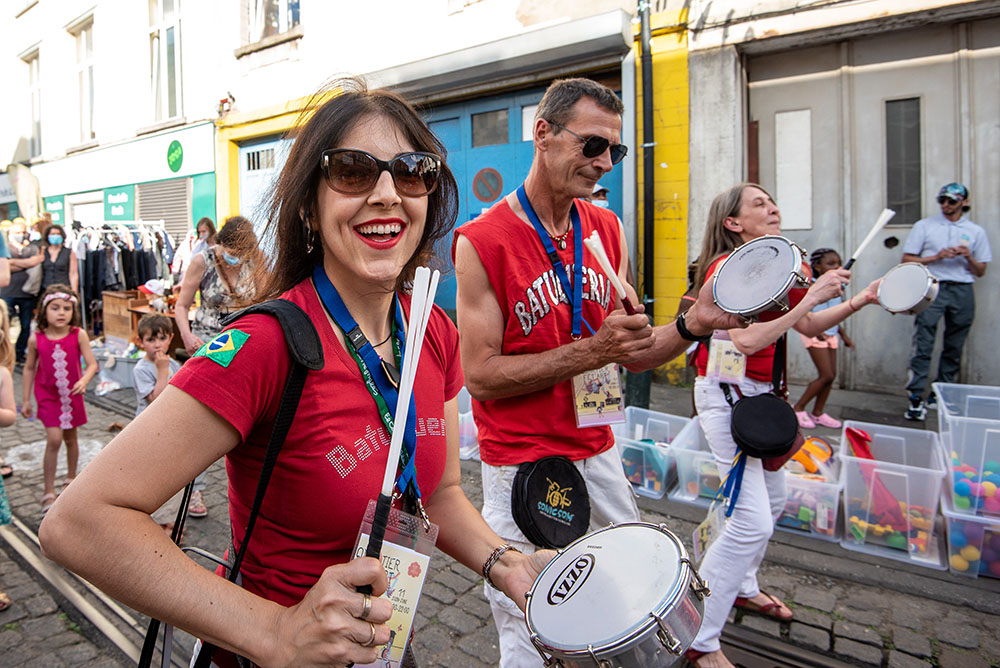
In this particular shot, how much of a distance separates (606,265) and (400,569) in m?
1.08

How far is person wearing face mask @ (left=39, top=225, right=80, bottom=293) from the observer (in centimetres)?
964

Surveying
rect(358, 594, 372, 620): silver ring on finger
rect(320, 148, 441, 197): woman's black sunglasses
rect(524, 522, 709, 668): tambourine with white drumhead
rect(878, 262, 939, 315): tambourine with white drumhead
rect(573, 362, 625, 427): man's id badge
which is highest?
rect(320, 148, 441, 197): woman's black sunglasses

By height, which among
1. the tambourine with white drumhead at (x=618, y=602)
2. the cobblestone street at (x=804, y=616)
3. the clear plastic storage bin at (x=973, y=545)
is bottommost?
the cobblestone street at (x=804, y=616)

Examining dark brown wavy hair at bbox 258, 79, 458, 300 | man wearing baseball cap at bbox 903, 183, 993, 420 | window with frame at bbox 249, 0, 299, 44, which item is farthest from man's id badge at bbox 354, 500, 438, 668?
window with frame at bbox 249, 0, 299, 44

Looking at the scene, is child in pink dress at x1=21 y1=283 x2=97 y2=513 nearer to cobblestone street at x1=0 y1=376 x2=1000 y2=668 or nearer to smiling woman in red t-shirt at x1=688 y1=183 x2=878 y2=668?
cobblestone street at x1=0 y1=376 x2=1000 y2=668

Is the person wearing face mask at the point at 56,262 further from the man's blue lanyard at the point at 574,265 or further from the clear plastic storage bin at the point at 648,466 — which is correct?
the man's blue lanyard at the point at 574,265

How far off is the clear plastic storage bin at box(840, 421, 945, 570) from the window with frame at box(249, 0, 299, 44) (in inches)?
462

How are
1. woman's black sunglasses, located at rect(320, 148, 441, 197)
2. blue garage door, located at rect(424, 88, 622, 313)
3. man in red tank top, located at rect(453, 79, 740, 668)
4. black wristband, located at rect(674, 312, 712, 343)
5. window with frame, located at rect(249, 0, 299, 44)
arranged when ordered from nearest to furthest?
woman's black sunglasses, located at rect(320, 148, 441, 197)
man in red tank top, located at rect(453, 79, 740, 668)
black wristband, located at rect(674, 312, 712, 343)
blue garage door, located at rect(424, 88, 622, 313)
window with frame, located at rect(249, 0, 299, 44)

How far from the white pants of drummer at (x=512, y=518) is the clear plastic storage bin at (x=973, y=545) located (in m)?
2.19

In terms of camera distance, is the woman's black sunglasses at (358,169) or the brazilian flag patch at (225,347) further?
the woman's black sunglasses at (358,169)

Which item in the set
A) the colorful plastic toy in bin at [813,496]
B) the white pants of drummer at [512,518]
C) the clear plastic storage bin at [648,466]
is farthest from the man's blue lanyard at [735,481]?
the clear plastic storage bin at [648,466]

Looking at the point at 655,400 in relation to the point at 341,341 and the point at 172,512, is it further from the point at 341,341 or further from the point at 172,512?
the point at 341,341

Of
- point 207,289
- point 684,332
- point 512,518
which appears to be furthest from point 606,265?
point 207,289

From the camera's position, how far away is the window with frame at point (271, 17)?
11.8 m
